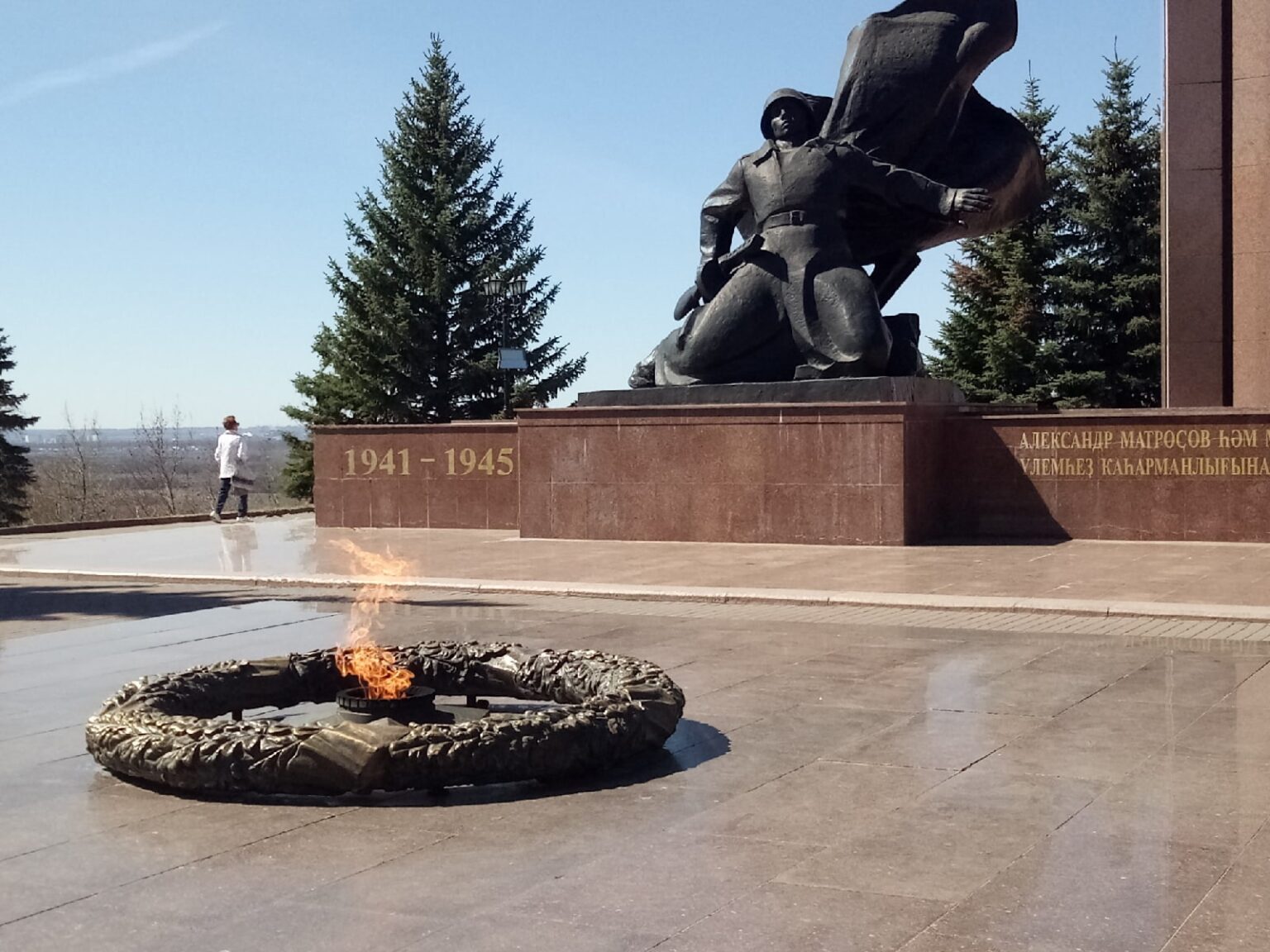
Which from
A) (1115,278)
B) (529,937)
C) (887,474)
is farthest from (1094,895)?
(1115,278)

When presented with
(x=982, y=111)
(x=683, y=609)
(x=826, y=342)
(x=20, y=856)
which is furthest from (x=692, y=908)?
(x=982, y=111)

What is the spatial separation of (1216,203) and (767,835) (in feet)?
65.2

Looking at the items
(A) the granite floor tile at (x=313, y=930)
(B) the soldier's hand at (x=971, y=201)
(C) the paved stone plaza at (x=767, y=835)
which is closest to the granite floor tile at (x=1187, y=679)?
(C) the paved stone plaza at (x=767, y=835)

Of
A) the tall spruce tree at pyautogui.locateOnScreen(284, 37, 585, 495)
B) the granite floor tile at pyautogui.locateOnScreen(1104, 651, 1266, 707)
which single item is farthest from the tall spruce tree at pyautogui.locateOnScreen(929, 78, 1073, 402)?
the granite floor tile at pyautogui.locateOnScreen(1104, 651, 1266, 707)

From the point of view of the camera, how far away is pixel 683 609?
434 inches

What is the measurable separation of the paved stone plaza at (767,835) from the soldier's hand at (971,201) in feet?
30.5

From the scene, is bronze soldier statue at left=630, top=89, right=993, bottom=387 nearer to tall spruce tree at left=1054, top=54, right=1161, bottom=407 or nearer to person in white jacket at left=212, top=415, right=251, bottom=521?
person in white jacket at left=212, top=415, right=251, bottom=521

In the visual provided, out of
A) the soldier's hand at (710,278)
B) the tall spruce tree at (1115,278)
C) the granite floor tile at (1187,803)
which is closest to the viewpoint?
the granite floor tile at (1187,803)

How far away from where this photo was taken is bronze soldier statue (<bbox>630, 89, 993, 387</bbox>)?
16406 millimetres

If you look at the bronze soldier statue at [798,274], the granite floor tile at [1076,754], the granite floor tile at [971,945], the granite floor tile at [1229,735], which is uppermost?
the bronze soldier statue at [798,274]

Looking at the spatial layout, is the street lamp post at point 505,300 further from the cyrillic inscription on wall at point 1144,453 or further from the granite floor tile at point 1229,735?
the granite floor tile at point 1229,735

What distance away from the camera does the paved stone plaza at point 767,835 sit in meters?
3.89

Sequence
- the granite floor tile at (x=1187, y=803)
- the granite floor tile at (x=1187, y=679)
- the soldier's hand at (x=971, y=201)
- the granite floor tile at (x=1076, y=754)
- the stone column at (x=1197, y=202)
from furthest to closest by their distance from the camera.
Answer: the stone column at (x=1197, y=202), the soldier's hand at (x=971, y=201), the granite floor tile at (x=1187, y=679), the granite floor tile at (x=1076, y=754), the granite floor tile at (x=1187, y=803)

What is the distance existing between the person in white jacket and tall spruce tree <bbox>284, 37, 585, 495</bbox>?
1669 cm
